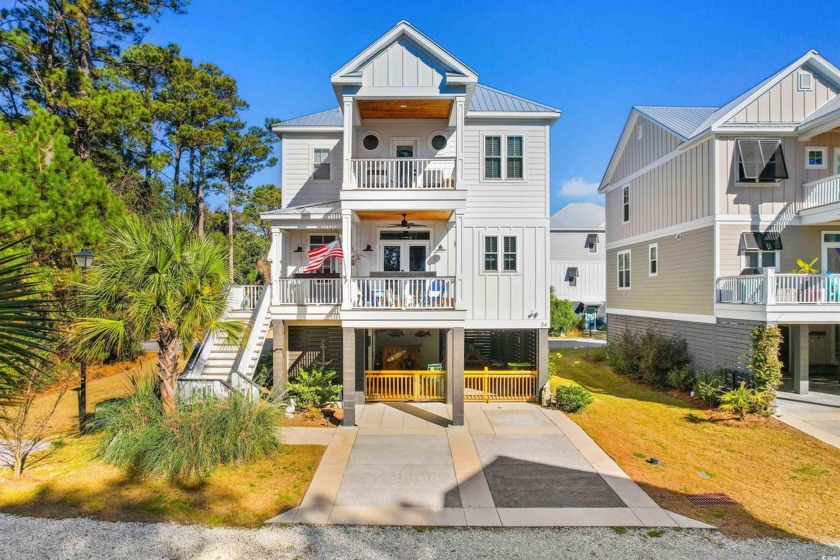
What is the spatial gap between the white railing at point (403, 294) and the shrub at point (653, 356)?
9037 mm

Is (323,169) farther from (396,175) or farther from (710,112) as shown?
(710,112)

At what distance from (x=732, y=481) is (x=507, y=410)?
5.52m

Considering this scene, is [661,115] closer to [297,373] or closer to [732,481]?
[732,481]

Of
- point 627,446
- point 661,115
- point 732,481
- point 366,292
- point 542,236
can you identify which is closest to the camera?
point 732,481

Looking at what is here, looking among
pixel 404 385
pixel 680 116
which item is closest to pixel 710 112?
pixel 680 116

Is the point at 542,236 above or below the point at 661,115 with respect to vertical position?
below

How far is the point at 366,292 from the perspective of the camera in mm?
11156

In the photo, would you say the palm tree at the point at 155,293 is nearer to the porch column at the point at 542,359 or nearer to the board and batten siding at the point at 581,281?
the porch column at the point at 542,359

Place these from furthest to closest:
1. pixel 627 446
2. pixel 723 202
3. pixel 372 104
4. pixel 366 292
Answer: pixel 723 202 → pixel 372 104 → pixel 366 292 → pixel 627 446

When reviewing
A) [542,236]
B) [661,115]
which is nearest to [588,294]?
[661,115]

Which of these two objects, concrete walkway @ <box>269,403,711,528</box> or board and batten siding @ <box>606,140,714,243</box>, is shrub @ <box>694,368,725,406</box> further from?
board and batten siding @ <box>606,140,714,243</box>

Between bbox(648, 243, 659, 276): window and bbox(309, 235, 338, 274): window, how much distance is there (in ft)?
42.1

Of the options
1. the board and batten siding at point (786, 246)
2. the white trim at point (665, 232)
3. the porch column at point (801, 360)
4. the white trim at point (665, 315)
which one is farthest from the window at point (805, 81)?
the white trim at point (665, 315)

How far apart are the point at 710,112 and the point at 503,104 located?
10.6m
